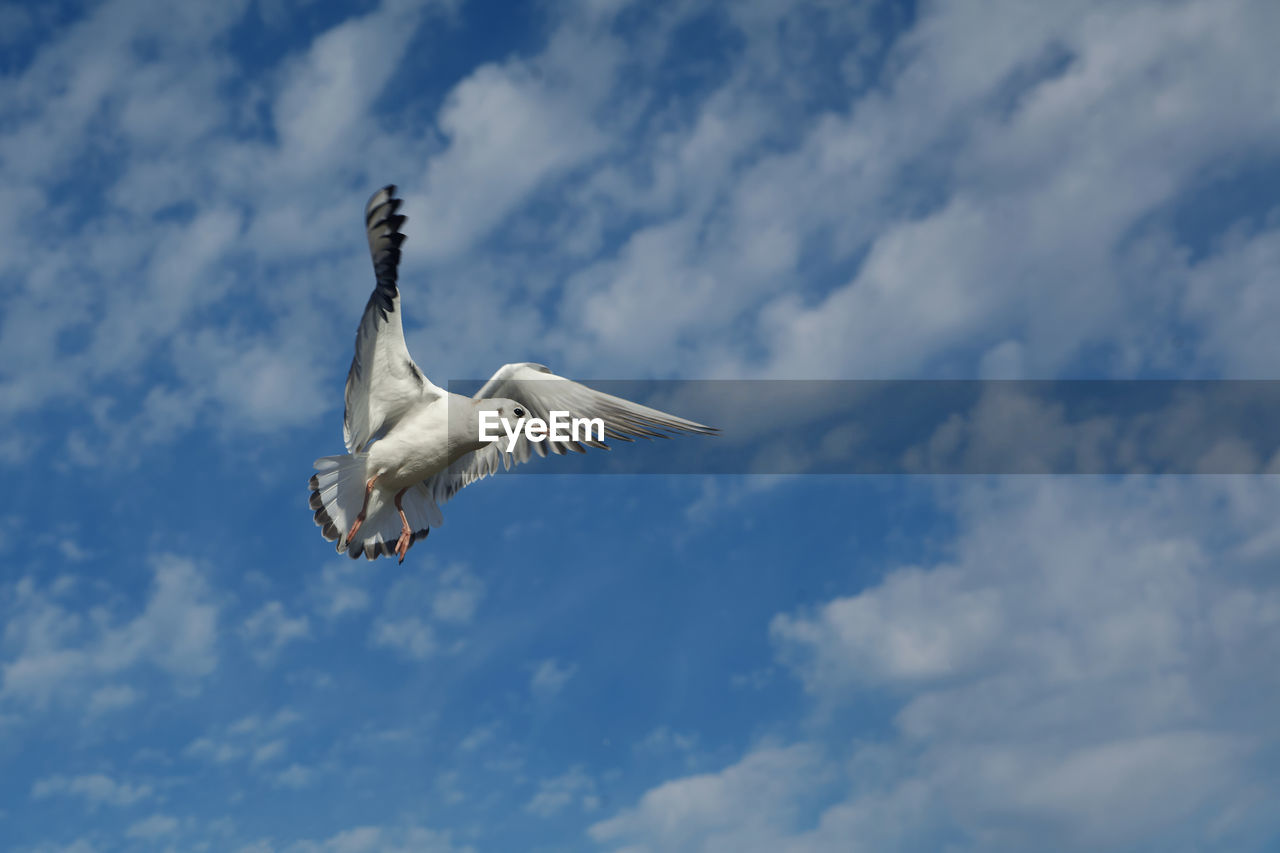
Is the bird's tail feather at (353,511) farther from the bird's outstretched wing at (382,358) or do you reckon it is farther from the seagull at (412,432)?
the bird's outstretched wing at (382,358)

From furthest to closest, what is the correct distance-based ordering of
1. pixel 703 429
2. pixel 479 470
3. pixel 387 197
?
pixel 479 470
pixel 703 429
pixel 387 197

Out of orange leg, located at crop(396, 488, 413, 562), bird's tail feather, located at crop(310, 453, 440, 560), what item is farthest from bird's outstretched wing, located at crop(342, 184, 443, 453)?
orange leg, located at crop(396, 488, 413, 562)

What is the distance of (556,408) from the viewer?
605 inches

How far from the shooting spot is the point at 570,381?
15.2 m

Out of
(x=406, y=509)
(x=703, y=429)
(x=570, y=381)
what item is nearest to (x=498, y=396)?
(x=570, y=381)

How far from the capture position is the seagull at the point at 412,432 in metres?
13.9

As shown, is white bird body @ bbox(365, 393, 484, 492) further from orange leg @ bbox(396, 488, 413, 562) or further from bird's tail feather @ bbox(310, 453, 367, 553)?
orange leg @ bbox(396, 488, 413, 562)

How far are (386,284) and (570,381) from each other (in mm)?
3473

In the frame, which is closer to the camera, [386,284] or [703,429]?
[386,284]

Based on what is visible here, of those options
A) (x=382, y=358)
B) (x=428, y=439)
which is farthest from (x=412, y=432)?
(x=382, y=358)

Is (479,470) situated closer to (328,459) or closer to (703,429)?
(328,459)

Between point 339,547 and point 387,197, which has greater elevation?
point 387,197

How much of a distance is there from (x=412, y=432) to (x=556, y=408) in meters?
2.29

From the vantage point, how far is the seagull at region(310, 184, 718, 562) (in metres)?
13.9
